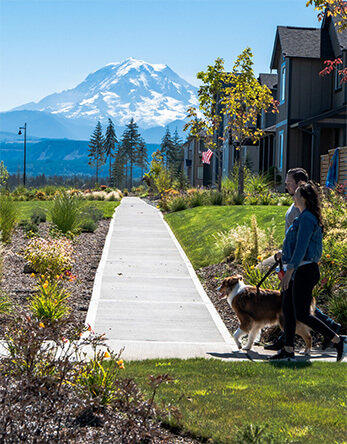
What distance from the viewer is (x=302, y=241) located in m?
6.22

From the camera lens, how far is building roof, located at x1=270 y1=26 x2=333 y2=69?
89.2ft

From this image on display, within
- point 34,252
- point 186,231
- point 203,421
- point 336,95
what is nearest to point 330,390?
point 203,421

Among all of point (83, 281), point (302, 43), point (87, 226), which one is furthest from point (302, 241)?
point (302, 43)

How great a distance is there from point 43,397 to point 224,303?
6759 millimetres

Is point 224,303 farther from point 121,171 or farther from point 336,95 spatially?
point 121,171

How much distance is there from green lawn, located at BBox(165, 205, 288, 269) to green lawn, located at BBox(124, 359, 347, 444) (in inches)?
253

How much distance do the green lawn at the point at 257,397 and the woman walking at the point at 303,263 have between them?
444 millimetres

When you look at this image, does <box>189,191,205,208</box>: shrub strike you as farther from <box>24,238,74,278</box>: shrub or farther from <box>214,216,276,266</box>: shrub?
<box>24,238,74,278</box>: shrub

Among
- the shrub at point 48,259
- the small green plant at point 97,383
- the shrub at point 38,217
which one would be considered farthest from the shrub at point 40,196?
the small green plant at point 97,383

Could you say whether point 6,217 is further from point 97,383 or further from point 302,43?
point 302,43

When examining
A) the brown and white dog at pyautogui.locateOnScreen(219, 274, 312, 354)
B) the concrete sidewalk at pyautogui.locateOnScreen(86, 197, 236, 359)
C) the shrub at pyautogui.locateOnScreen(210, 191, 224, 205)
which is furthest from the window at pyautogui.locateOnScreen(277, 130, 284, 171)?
the brown and white dog at pyautogui.locateOnScreen(219, 274, 312, 354)

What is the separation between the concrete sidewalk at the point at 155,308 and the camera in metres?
7.25

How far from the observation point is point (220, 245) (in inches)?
533

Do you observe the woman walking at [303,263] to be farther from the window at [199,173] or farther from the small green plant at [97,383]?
the window at [199,173]
